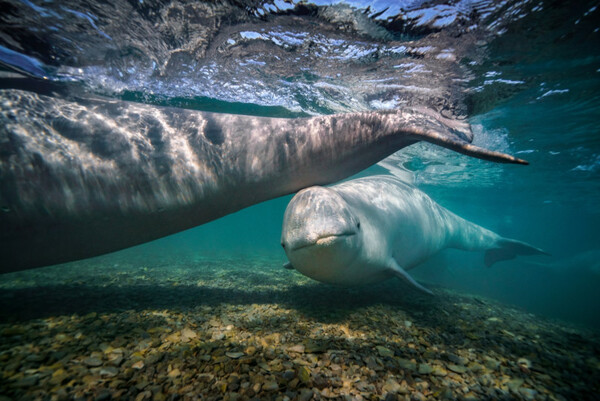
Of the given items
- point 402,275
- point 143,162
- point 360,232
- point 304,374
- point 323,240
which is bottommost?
point 402,275

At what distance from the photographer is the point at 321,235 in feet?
9.20

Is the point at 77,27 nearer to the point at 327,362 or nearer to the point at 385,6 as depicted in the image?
the point at 385,6

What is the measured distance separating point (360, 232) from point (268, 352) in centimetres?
210

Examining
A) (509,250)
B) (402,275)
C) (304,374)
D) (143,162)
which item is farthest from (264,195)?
(509,250)

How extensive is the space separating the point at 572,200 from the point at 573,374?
120ft

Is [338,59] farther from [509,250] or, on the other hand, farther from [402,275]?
[509,250]

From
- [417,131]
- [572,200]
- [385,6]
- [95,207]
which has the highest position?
[385,6]

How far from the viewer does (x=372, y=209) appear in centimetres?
451

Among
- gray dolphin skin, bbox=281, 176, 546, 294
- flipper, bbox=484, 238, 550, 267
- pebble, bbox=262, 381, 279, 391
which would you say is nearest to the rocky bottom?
pebble, bbox=262, 381, 279, 391

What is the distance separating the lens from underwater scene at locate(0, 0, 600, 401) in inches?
80.8

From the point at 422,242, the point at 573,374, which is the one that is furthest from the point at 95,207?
the point at 422,242

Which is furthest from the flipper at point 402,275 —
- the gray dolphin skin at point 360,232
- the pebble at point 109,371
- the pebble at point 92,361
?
the pebble at point 92,361

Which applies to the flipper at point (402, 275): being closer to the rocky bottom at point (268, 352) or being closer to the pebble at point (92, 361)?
the rocky bottom at point (268, 352)

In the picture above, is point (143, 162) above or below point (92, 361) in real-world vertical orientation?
above
